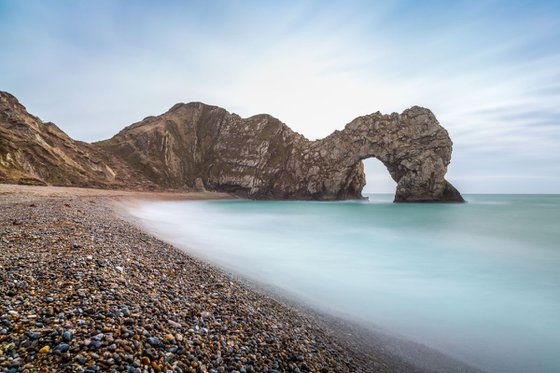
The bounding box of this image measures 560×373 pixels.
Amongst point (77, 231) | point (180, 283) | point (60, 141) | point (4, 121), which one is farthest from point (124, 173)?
point (180, 283)

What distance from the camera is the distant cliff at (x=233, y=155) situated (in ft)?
200

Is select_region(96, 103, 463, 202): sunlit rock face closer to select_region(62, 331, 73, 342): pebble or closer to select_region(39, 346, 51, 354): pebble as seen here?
select_region(62, 331, 73, 342): pebble

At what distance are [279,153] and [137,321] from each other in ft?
346

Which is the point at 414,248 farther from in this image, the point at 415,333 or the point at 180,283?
the point at 180,283

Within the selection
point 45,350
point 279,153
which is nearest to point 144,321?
point 45,350

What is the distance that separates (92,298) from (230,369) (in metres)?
2.90

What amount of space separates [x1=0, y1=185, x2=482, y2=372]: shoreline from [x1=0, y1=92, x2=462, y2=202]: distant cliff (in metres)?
49.6

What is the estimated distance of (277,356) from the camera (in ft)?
16.7

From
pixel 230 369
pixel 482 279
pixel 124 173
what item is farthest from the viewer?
pixel 124 173

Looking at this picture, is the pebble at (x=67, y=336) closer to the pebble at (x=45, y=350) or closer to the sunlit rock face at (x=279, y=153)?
the pebble at (x=45, y=350)

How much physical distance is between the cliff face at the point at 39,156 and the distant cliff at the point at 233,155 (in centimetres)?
24

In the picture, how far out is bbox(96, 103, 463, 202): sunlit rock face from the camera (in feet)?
258

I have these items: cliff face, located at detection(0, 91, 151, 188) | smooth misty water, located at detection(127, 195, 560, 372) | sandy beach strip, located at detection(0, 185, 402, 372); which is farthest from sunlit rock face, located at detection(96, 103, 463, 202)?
sandy beach strip, located at detection(0, 185, 402, 372)

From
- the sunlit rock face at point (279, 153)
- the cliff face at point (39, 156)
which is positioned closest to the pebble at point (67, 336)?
the cliff face at point (39, 156)
